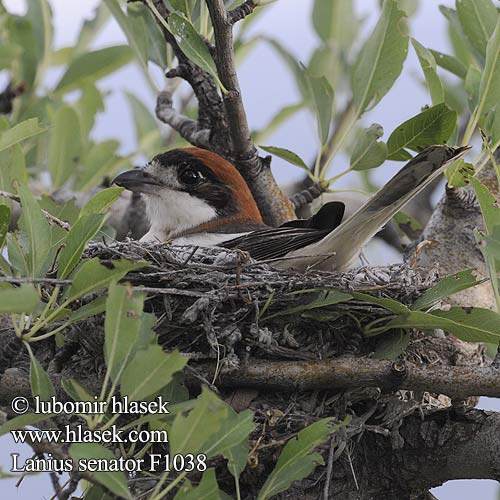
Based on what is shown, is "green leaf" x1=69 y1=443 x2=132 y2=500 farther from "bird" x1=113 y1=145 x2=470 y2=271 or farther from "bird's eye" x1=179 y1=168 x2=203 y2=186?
"bird's eye" x1=179 y1=168 x2=203 y2=186

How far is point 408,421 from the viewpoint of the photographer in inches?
126

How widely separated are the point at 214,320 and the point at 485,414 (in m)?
0.96

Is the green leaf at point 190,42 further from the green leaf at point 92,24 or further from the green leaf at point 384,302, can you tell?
the green leaf at point 92,24

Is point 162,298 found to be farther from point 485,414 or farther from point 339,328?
point 485,414

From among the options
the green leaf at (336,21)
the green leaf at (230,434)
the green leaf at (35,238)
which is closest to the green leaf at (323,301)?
the green leaf at (230,434)

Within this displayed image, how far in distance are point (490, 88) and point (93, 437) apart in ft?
6.68

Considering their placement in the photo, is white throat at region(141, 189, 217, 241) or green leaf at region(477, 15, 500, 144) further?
white throat at region(141, 189, 217, 241)

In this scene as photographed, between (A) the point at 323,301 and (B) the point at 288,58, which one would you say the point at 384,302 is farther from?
(B) the point at 288,58

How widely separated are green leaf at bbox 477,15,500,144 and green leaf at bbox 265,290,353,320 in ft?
2.97

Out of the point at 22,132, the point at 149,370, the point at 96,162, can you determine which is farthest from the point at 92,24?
the point at 149,370

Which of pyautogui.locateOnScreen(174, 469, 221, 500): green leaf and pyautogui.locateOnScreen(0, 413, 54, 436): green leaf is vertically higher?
pyautogui.locateOnScreen(0, 413, 54, 436): green leaf

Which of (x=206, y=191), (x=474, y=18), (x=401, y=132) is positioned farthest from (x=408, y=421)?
(x=206, y=191)

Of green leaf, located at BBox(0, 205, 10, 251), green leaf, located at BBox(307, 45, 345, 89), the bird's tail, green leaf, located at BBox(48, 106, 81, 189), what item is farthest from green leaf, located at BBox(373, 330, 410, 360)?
green leaf, located at BBox(307, 45, 345, 89)

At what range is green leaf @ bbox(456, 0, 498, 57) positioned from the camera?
377 cm
